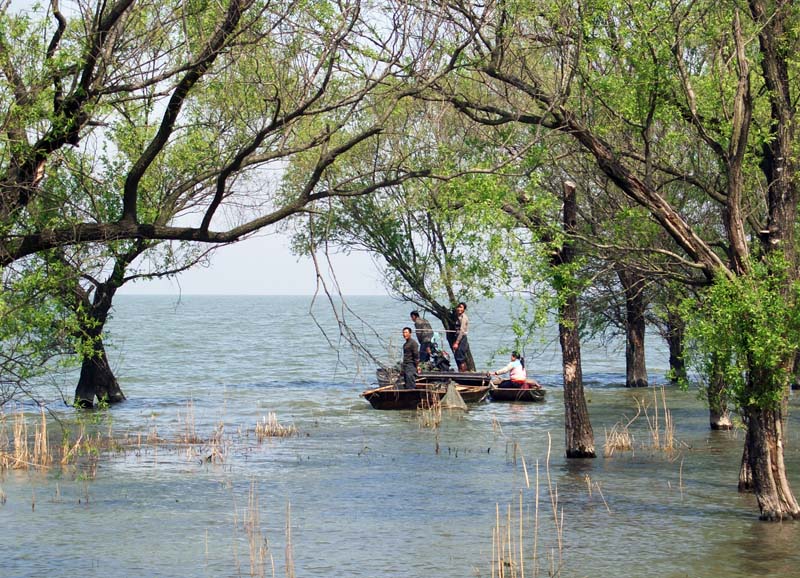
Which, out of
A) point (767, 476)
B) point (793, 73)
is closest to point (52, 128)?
point (767, 476)

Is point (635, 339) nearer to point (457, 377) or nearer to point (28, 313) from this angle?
point (457, 377)

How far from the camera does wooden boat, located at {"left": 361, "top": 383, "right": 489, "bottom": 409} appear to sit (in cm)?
3131

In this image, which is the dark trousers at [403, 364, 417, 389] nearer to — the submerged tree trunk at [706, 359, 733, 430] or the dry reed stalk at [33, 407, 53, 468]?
the submerged tree trunk at [706, 359, 733, 430]

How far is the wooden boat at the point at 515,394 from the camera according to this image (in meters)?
33.8

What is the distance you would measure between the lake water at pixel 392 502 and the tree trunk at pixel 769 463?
27 cm

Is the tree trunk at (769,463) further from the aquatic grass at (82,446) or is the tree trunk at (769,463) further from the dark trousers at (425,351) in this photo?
the dark trousers at (425,351)

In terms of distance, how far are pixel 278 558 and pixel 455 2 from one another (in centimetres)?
722

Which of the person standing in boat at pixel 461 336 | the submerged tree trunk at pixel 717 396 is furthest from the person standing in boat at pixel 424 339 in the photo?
the submerged tree trunk at pixel 717 396

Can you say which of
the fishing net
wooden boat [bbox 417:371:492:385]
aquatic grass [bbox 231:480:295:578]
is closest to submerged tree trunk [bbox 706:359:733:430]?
aquatic grass [bbox 231:480:295:578]

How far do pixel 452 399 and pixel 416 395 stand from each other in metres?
0.99

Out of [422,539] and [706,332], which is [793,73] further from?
[422,539]

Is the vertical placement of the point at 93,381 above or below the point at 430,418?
above

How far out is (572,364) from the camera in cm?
1989

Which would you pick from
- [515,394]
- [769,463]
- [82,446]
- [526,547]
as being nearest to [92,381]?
[82,446]
